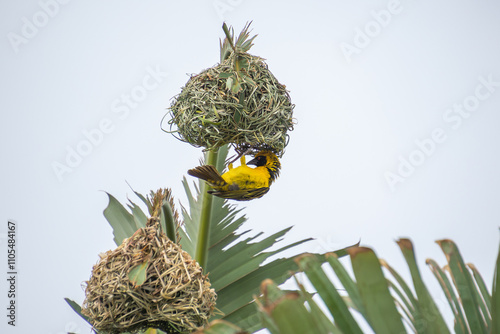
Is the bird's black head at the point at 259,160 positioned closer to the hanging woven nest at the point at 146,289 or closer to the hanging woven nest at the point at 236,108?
the hanging woven nest at the point at 236,108

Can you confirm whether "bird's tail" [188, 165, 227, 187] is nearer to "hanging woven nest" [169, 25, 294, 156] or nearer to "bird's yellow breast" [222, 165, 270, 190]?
"bird's yellow breast" [222, 165, 270, 190]

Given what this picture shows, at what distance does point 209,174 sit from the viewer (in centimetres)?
172

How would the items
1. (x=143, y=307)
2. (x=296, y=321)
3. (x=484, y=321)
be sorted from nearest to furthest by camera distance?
(x=296, y=321)
(x=484, y=321)
(x=143, y=307)

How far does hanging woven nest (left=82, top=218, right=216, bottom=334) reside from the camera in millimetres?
1506

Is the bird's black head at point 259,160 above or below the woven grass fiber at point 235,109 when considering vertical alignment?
below

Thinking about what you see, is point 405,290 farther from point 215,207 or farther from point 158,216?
point 215,207

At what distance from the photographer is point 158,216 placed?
5.36 feet

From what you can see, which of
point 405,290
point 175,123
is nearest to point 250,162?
point 175,123

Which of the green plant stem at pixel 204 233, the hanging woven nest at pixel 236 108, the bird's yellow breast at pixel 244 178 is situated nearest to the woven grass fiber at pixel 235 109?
the hanging woven nest at pixel 236 108

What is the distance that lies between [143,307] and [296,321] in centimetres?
96

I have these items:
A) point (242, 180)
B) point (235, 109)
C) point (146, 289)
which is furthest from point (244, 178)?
point (146, 289)

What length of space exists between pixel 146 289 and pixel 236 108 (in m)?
0.65

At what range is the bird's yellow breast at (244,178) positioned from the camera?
177cm

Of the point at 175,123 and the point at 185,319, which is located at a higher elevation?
the point at 175,123
